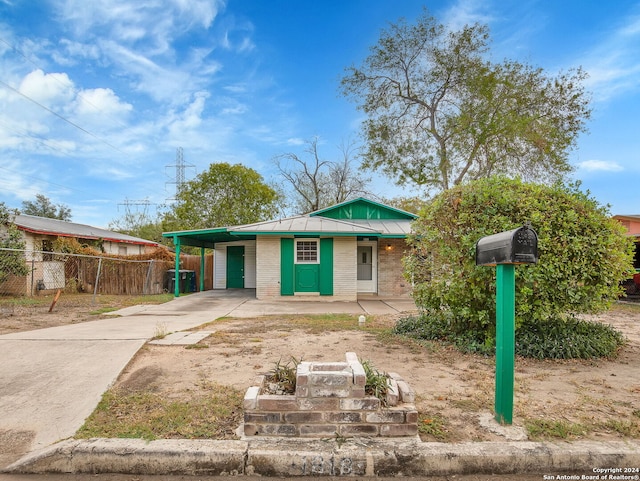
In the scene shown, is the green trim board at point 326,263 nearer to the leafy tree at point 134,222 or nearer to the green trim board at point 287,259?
the green trim board at point 287,259

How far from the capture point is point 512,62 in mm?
19297

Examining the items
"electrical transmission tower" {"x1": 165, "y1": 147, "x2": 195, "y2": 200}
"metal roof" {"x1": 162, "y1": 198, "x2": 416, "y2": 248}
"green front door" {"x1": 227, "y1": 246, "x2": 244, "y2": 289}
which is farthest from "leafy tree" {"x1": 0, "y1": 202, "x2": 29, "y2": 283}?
"electrical transmission tower" {"x1": 165, "y1": 147, "x2": 195, "y2": 200}

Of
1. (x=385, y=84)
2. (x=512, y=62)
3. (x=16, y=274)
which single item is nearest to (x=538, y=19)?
(x=512, y=62)

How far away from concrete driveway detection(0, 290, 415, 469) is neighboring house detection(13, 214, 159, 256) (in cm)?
987

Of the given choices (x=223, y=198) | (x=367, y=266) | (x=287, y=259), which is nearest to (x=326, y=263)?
(x=287, y=259)

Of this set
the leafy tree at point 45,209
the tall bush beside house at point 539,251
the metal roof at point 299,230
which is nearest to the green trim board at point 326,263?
the metal roof at point 299,230

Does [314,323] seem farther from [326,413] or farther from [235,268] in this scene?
[235,268]

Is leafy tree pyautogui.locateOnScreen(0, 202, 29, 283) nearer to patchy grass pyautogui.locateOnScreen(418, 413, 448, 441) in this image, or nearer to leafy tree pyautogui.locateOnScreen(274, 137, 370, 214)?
patchy grass pyautogui.locateOnScreen(418, 413, 448, 441)

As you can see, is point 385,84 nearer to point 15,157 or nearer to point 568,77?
point 568,77

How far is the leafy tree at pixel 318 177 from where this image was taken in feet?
93.9

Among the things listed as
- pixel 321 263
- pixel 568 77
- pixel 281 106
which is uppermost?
pixel 568 77

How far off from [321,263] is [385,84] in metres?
14.0

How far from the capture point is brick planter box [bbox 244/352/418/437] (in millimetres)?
2396

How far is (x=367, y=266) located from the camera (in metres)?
14.6
